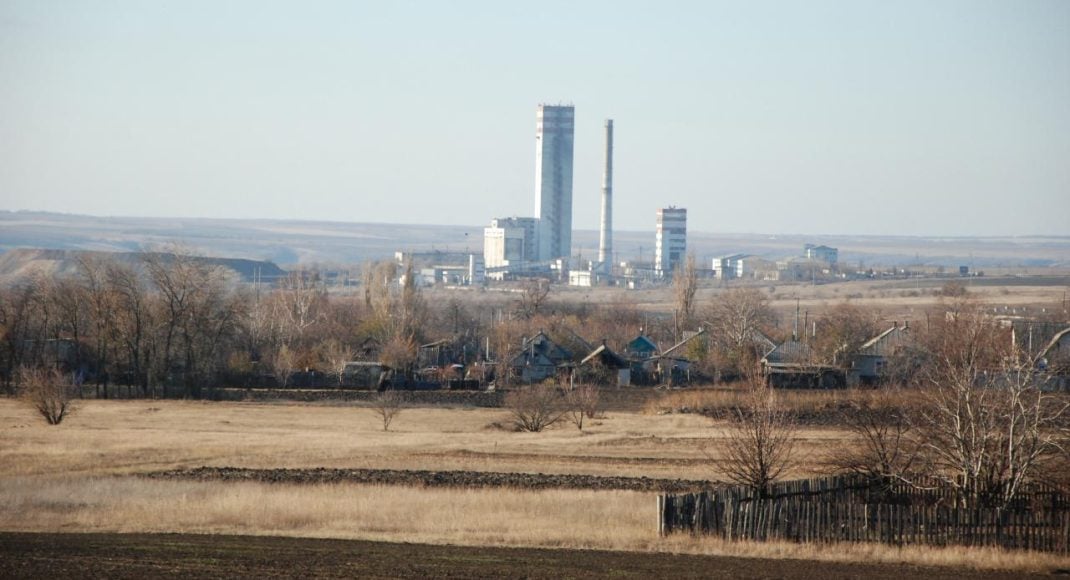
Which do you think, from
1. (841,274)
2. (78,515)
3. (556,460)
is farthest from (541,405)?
(841,274)

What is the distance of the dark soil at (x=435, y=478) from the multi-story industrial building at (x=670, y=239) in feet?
477

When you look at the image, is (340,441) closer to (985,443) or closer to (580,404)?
(580,404)

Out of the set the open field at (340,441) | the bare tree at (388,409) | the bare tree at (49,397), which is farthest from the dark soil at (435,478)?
the bare tree at (49,397)

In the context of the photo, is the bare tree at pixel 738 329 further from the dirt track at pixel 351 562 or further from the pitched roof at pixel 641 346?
the dirt track at pixel 351 562

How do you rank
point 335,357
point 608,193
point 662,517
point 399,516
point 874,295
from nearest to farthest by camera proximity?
point 662,517, point 399,516, point 335,357, point 874,295, point 608,193

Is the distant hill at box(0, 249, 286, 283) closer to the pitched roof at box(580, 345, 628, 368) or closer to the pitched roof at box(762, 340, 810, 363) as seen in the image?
the pitched roof at box(580, 345, 628, 368)

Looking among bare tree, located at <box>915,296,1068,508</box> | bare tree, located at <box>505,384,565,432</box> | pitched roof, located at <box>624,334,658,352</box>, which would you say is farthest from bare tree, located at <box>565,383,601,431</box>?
bare tree, located at <box>915,296,1068,508</box>

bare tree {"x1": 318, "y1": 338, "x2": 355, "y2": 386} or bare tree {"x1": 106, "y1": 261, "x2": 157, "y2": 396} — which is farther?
bare tree {"x1": 318, "y1": 338, "x2": 355, "y2": 386}

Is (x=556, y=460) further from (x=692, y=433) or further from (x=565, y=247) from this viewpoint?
(x=565, y=247)

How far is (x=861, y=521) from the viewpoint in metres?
20.3

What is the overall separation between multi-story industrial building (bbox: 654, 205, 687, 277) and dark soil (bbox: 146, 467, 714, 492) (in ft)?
477

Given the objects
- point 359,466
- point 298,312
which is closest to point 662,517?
point 359,466

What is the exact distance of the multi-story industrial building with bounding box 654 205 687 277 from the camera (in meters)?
176

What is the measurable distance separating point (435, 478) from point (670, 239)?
154 metres
